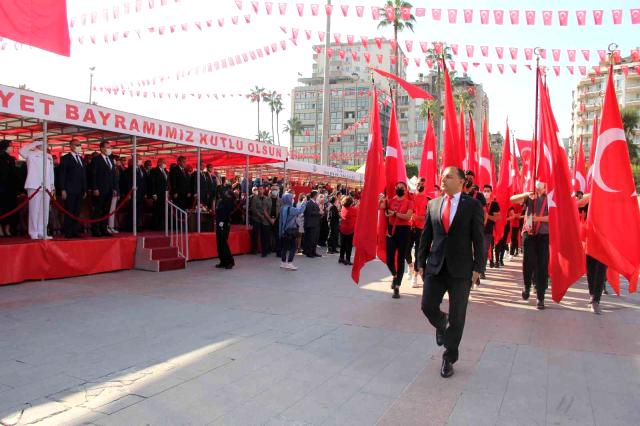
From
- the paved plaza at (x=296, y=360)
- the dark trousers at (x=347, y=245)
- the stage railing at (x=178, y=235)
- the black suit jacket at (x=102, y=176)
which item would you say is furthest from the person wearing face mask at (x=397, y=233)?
the black suit jacket at (x=102, y=176)

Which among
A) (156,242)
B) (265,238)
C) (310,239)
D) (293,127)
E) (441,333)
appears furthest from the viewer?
(293,127)

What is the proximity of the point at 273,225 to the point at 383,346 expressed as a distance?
989cm

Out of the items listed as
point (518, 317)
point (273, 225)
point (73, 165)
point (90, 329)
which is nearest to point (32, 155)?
point (73, 165)

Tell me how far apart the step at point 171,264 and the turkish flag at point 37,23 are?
451cm

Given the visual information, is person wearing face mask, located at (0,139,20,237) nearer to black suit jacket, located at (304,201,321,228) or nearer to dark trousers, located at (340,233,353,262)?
black suit jacket, located at (304,201,321,228)

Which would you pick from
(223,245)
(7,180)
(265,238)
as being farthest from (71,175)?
(265,238)

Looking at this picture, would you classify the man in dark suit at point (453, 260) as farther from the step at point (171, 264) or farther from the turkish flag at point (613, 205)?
the step at point (171, 264)

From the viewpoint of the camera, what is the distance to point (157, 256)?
10.7 metres

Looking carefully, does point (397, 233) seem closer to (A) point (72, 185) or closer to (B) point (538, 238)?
(B) point (538, 238)

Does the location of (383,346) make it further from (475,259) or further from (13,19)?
(13,19)

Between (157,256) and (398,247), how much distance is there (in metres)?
5.43

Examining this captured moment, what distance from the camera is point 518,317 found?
22.9 ft

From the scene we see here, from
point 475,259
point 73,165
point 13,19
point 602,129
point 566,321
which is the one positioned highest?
point 13,19

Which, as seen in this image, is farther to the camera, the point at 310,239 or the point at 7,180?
the point at 310,239
